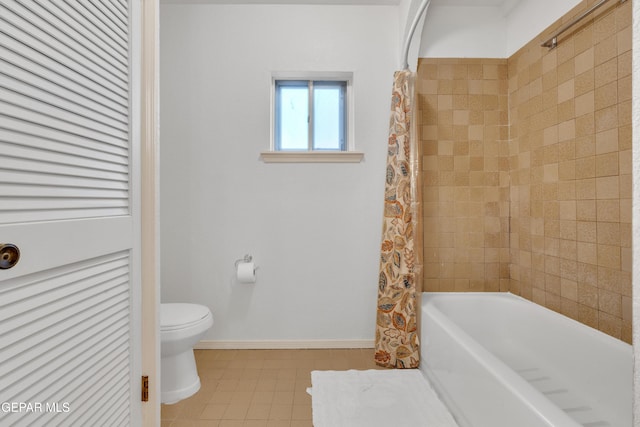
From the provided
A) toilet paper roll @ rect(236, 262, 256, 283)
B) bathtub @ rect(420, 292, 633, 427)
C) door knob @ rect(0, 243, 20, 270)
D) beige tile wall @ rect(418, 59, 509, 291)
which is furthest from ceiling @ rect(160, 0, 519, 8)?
door knob @ rect(0, 243, 20, 270)

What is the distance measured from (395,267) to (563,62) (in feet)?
4.79

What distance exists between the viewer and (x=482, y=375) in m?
1.31

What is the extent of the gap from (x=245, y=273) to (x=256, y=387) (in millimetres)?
684

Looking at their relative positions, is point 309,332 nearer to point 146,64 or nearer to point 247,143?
point 247,143

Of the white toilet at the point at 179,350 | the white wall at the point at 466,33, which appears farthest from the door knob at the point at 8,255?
the white wall at the point at 466,33

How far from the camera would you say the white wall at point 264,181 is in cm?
242

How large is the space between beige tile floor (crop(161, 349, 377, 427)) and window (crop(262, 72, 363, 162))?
1.42 meters

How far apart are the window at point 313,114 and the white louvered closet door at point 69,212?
148 cm

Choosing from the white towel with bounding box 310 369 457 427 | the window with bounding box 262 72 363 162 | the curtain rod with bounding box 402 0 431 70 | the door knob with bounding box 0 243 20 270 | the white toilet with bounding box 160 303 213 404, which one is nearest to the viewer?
the door knob with bounding box 0 243 20 270

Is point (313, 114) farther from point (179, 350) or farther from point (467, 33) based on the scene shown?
point (179, 350)

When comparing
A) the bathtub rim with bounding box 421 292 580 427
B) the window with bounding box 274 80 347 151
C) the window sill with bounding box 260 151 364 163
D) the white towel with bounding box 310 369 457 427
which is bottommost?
the white towel with bounding box 310 369 457 427

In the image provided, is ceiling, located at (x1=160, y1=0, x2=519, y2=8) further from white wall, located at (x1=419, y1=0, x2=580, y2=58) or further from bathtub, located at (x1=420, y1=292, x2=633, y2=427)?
bathtub, located at (x1=420, y1=292, x2=633, y2=427)

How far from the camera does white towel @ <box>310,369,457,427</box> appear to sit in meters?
1.58

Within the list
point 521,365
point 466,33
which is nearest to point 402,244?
point 521,365
